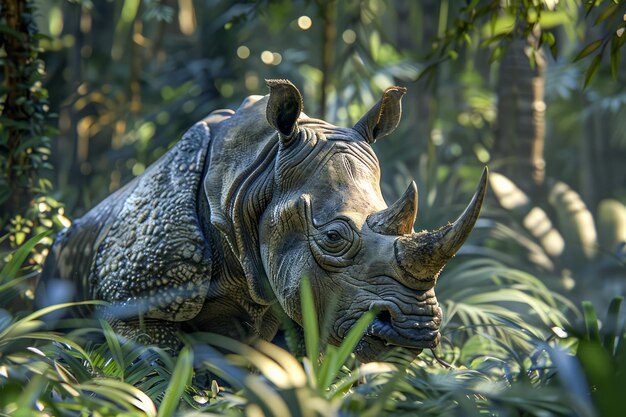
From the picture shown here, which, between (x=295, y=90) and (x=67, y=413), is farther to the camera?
(x=295, y=90)

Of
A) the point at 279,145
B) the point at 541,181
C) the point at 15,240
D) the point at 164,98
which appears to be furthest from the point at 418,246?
the point at 164,98

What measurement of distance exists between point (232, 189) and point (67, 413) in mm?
1738

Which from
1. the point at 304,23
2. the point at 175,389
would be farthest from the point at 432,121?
the point at 175,389

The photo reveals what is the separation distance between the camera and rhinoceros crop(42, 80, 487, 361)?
3.75 m

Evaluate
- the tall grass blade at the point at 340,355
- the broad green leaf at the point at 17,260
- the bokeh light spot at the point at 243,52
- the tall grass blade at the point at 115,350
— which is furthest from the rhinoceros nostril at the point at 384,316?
the bokeh light spot at the point at 243,52

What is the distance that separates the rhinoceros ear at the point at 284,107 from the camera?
421 centimetres

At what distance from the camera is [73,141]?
39.5 feet

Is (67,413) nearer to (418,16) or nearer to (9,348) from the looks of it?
(9,348)

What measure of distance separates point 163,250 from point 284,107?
0.83 m

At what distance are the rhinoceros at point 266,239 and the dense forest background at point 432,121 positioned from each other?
1.74 feet

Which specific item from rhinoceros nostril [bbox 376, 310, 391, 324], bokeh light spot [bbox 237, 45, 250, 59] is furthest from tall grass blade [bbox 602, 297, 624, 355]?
bokeh light spot [bbox 237, 45, 250, 59]

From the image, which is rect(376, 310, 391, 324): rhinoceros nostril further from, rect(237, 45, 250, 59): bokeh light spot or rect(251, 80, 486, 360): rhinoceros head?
rect(237, 45, 250, 59): bokeh light spot

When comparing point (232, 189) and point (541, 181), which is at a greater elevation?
point (232, 189)

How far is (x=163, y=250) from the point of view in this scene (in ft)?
14.4
